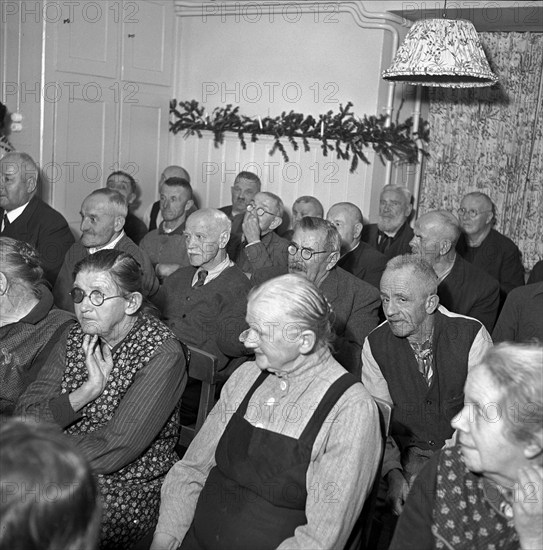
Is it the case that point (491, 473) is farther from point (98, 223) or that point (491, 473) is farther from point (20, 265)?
point (98, 223)

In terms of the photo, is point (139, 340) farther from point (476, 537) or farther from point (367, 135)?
point (367, 135)

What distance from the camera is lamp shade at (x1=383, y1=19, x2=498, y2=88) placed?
3.32 metres

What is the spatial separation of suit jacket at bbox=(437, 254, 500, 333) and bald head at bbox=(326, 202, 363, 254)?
29.8 inches

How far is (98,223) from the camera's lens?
3787mm

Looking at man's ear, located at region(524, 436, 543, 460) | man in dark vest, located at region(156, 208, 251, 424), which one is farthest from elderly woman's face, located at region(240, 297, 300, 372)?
man in dark vest, located at region(156, 208, 251, 424)

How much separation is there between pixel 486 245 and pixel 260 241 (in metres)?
1.75

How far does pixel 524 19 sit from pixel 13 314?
4.08 m

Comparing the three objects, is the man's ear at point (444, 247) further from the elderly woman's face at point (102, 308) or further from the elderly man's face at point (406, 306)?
the elderly woman's face at point (102, 308)

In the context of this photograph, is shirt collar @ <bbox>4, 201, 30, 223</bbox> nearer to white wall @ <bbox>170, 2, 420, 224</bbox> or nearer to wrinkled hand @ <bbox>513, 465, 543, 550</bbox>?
white wall @ <bbox>170, 2, 420, 224</bbox>

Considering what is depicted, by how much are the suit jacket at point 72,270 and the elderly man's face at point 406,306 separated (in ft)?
4.19

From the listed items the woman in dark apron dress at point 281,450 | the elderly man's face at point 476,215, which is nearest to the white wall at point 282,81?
the elderly man's face at point 476,215

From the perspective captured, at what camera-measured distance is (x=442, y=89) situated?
554cm

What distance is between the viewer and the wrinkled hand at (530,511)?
4.48 ft

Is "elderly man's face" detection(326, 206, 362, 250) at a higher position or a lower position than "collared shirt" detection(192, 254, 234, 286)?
higher
